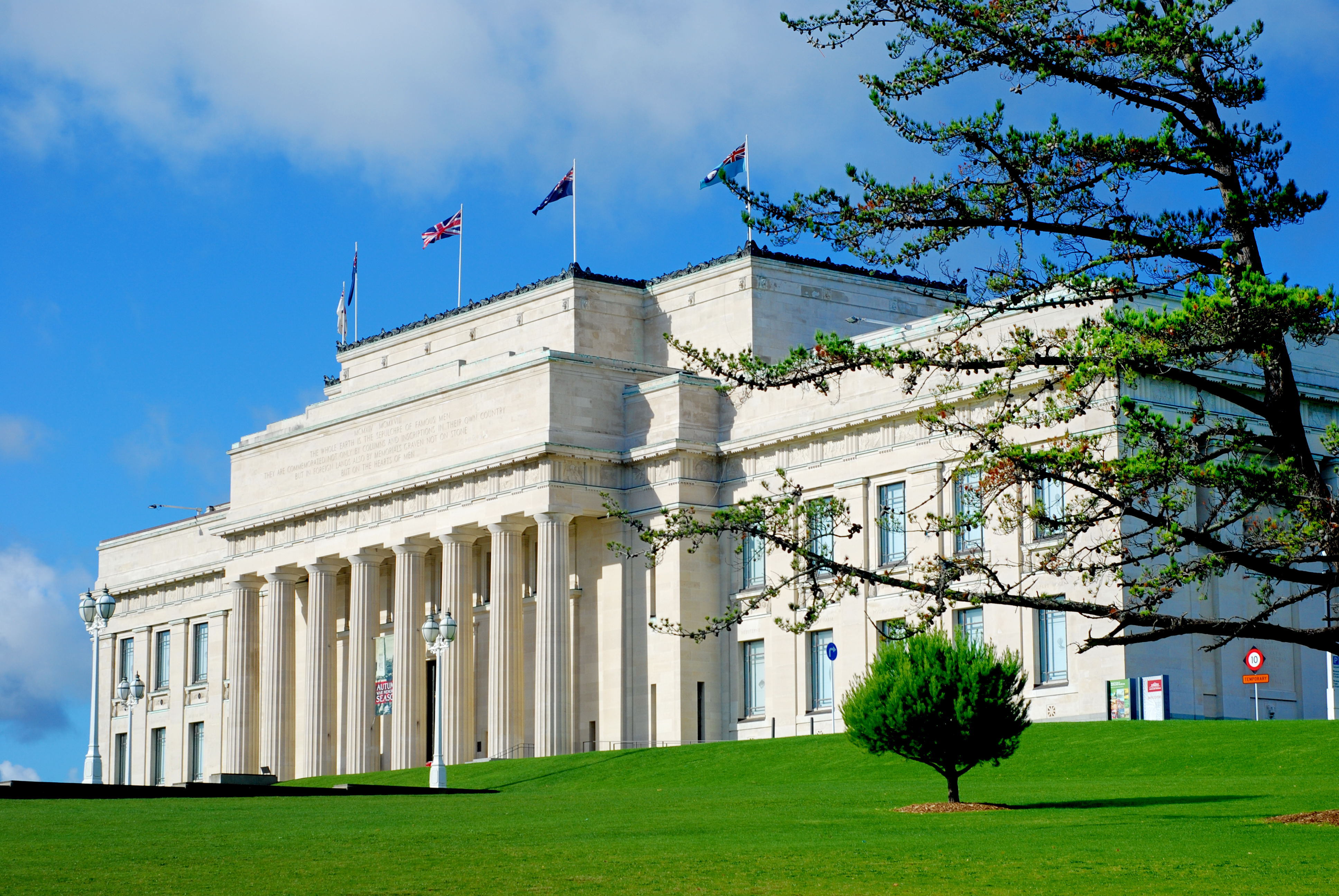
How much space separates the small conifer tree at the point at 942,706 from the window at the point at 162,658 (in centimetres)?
6072

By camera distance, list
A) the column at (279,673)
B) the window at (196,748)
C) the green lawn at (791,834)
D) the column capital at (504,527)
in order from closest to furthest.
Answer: the green lawn at (791,834)
the column capital at (504,527)
the column at (279,673)
the window at (196,748)

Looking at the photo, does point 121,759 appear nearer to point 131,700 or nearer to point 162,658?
point 162,658

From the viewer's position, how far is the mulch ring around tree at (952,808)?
33.8m

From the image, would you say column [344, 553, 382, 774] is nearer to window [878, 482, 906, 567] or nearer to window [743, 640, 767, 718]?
window [743, 640, 767, 718]

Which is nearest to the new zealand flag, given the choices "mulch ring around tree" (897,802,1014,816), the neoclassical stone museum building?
the neoclassical stone museum building

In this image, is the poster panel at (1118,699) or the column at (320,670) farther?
the column at (320,670)

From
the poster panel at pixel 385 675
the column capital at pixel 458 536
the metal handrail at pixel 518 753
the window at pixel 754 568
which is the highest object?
the column capital at pixel 458 536

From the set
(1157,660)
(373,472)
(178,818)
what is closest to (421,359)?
(373,472)

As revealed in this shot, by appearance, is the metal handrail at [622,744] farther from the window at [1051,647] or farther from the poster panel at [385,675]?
the window at [1051,647]

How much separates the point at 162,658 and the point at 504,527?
31.1 metres

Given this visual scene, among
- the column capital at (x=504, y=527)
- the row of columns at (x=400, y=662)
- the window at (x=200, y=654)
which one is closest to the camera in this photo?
the row of columns at (x=400, y=662)

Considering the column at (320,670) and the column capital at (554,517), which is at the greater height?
the column capital at (554,517)

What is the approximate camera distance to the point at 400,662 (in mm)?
70188

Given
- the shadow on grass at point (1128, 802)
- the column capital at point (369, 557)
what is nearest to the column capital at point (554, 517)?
the column capital at point (369, 557)
